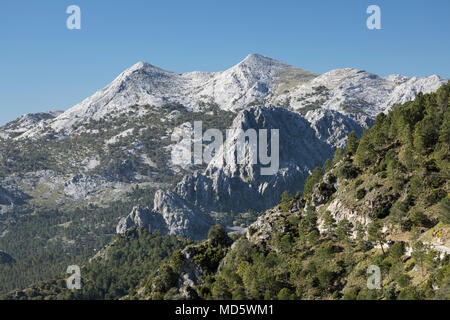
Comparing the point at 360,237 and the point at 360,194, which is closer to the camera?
the point at 360,237

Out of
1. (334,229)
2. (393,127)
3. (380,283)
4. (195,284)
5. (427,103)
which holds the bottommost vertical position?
(195,284)

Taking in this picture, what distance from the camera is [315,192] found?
139000 mm

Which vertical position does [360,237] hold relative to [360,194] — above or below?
below

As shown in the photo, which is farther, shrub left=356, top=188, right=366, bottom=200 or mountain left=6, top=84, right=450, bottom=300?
shrub left=356, top=188, right=366, bottom=200

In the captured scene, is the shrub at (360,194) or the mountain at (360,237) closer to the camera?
the mountain at (360,237)

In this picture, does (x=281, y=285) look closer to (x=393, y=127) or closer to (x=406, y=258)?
(x=406, y=258)

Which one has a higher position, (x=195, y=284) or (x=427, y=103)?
(x=427, y=103)
